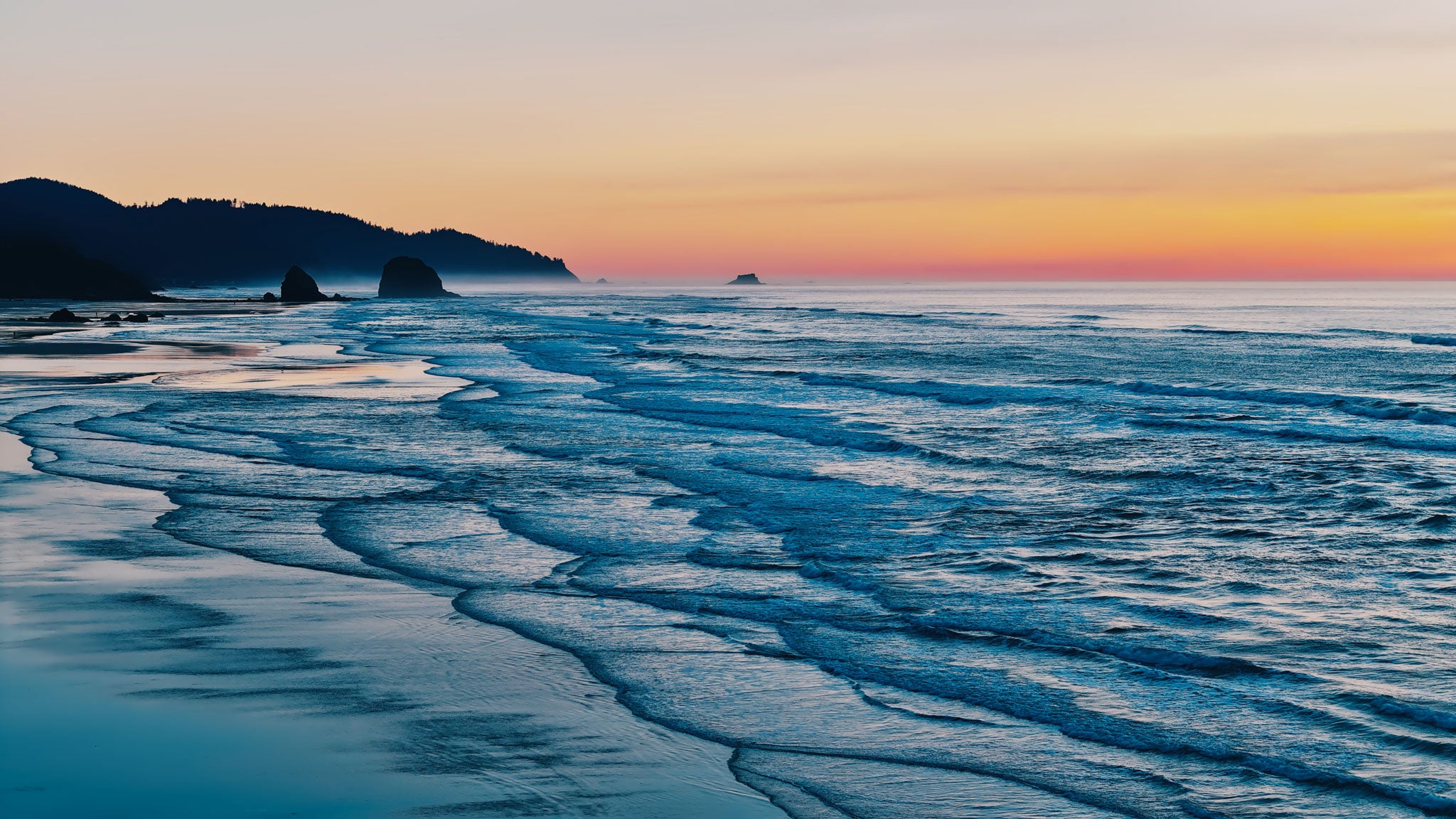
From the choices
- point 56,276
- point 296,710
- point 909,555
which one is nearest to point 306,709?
point 296,710

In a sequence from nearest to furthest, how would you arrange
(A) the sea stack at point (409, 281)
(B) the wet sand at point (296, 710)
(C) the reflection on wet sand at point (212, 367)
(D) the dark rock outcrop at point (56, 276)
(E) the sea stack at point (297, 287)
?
(B) the wet sand at point (296, 710) → (C) the reflection on wet sand at point (212, 367) → (D) the dark rock outcrop at point (56, 276) → (E) the sea stack at point (297, 287) → (A) the sea stack at point (409, 281)

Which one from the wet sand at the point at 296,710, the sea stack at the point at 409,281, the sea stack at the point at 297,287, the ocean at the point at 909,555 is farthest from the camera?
the sea stack at the point at 409,281

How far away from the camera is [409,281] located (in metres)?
176

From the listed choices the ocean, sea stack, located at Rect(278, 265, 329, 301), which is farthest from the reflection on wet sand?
sea stack, located at Rect(278, 265, 329, 301)

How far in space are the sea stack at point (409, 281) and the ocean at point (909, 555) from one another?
5993 inches

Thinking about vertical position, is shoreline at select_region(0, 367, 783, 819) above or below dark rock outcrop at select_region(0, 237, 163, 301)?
below

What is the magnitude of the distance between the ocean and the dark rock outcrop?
310ft

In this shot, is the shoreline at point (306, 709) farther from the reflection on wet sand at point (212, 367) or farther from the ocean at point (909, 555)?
Result: the reflection on wet sand at point (212, 367)

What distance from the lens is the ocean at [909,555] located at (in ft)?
16.9

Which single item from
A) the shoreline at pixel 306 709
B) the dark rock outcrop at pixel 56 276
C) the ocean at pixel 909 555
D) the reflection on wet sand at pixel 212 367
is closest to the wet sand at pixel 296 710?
the shoreline at pixel 306 709

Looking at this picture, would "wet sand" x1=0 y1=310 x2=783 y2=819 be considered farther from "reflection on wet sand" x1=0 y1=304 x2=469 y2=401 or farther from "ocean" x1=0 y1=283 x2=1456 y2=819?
"reflection on wet sand" x1=0 y1=304 x2=469 y2=401

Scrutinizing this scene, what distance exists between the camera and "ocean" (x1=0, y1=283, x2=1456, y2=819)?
5.15 metres

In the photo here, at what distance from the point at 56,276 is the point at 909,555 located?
4682 inches

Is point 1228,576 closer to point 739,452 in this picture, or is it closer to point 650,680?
point 650,680
